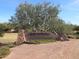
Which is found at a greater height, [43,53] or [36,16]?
[36,16]

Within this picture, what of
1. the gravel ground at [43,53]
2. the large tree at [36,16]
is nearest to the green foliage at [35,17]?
the large tree at [36,16]

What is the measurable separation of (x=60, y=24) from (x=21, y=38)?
22.8 m

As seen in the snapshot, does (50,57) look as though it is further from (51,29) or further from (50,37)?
(51,29)

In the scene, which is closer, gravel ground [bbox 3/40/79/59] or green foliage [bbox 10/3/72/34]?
gravel ground [bbox 3/40/79/59]

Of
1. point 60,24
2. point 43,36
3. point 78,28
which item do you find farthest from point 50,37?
point 78,28

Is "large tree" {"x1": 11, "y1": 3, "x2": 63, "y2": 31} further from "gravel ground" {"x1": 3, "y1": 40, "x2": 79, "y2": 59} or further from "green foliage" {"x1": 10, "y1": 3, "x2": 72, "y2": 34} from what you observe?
"gravel ground" {"x1": 3, "y1": 40, "x2": 79, "y2": 59}

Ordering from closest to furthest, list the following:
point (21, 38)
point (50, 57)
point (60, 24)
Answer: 1. point (50, 57)
2. point (21, 38)
3. point (60, 24)

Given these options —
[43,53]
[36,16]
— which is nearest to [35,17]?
[36,16]

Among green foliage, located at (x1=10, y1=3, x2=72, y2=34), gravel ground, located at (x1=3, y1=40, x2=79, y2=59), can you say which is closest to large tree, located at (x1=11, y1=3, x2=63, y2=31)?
green foliage, located at (x1=10, y1=3, x2=72, y2=34)

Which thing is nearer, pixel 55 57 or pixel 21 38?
pixel 55 57

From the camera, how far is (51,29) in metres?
47.8

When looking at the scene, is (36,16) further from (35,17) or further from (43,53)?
(43,53)

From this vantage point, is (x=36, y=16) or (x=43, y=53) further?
(x=36, y=16)

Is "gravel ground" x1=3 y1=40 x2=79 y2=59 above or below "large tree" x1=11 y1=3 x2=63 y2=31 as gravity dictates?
below
